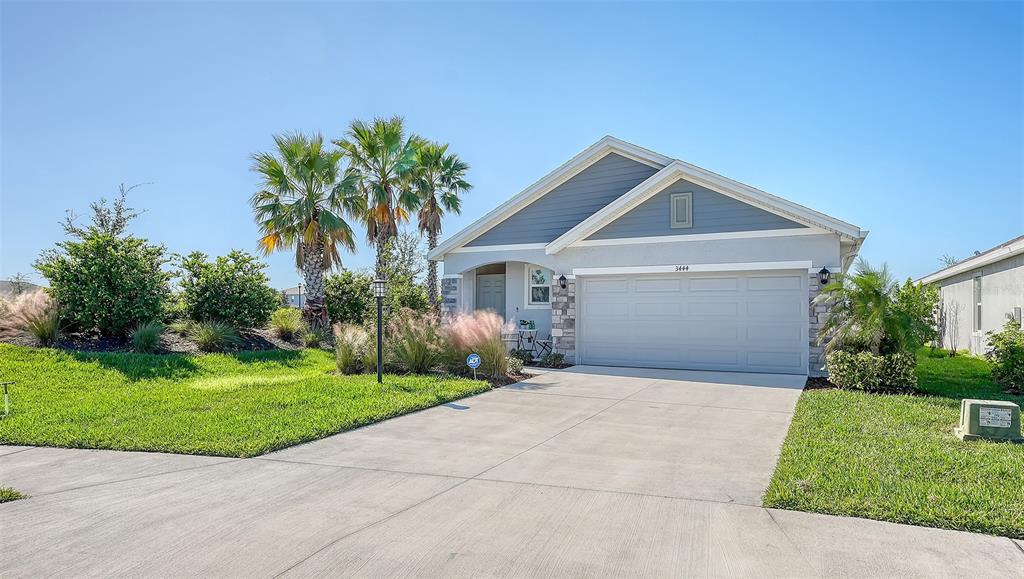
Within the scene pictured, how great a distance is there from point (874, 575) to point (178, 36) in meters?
12.5

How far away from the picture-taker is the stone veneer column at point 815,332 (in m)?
11.7

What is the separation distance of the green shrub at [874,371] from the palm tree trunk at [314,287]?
1365 cm

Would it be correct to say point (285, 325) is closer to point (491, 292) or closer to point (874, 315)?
point (491, 292)

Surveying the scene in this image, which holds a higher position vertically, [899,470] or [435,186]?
[435,186]

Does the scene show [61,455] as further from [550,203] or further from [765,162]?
[765,162]

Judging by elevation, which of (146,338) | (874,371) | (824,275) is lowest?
(874,371)

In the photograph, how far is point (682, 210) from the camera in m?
12.9

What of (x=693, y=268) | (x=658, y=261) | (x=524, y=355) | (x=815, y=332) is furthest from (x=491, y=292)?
(x=815, y=332)

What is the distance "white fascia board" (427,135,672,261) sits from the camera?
1439 centimetres

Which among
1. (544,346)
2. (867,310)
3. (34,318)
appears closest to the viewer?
(867,310)

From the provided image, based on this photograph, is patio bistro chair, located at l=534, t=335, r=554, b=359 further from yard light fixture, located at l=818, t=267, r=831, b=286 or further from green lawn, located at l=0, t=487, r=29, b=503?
green lawn, located at l=0, t=487, r=29, b=503

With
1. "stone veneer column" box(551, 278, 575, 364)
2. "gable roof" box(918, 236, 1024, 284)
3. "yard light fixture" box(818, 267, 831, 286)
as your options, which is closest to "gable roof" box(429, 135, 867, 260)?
"yard light fixture" box(818, 267, 831, 286)

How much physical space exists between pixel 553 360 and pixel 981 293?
40.3 feet

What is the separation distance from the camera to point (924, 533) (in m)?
3.76
